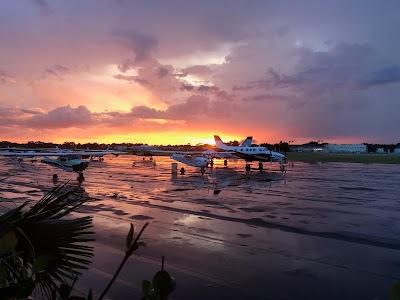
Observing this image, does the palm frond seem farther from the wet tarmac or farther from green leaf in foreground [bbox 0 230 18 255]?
green leaf in foreground [bbox 0 230 18 255]

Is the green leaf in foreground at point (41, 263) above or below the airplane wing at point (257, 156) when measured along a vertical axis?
below

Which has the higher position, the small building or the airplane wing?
the small building

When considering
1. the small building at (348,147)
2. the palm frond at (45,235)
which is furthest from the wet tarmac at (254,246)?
the small building at (348,147)

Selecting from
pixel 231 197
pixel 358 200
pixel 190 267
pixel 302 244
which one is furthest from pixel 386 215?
pixel 190 267

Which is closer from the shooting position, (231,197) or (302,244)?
(302,244)

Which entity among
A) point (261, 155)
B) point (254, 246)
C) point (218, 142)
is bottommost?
point (254, 246)

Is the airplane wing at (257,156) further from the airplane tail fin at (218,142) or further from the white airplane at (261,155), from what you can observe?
the airplane tail fin at (218,142)

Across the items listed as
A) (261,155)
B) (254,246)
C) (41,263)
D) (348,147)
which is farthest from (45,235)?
(348,147)

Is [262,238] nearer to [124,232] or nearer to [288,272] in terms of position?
[288,272]

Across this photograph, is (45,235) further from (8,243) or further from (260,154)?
(260,154)

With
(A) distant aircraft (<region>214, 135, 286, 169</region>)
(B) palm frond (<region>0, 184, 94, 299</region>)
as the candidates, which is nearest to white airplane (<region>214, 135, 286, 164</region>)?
(A) distant aircraft (<region>214, 135, 286, 169</region>)

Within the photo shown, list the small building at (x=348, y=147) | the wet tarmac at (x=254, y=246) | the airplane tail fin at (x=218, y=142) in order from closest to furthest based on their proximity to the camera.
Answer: the wet tarmac at (x=254, y=246) < the airplane tail fin at (x=218, y=142) < the small building at (x=348, y=147)

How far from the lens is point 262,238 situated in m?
8.64

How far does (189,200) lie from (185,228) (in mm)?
5008
